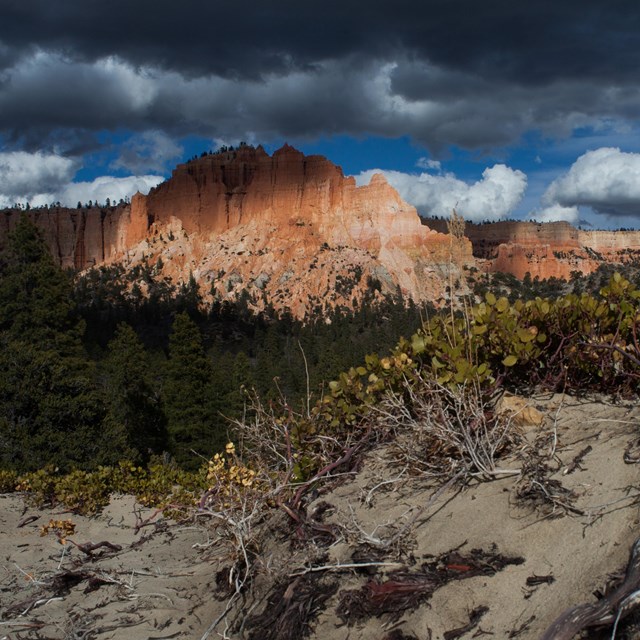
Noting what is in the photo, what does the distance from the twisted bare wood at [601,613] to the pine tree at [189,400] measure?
19386 millimetres

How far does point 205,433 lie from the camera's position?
69.1 ft

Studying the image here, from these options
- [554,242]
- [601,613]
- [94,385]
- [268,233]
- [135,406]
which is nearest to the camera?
[601,613]

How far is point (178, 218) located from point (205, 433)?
287 ft

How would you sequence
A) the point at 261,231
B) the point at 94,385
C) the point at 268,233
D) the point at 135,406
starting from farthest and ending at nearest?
the point at 261,231, the point at 268,233, the point at 135,406, the point at 94,385

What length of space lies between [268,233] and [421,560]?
315 feet

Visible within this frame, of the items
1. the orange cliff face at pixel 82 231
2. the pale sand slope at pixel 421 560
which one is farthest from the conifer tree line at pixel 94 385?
the orange cliff face at pixel 82 231

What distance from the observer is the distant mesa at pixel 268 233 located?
8650cm

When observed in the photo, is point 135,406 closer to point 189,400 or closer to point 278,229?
point 189,400

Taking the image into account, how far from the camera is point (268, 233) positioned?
3816 inches

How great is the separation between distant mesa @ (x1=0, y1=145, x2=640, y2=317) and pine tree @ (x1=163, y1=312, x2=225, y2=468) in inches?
2250

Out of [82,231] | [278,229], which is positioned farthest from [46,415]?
[82,231]

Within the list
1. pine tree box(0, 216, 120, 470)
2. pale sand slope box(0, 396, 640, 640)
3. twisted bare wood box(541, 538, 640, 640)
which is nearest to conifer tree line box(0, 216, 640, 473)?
pine tree box(0, 216, 120, 470)

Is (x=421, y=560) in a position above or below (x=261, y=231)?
below

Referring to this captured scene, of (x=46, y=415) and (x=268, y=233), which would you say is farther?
(x=268, y=233)
